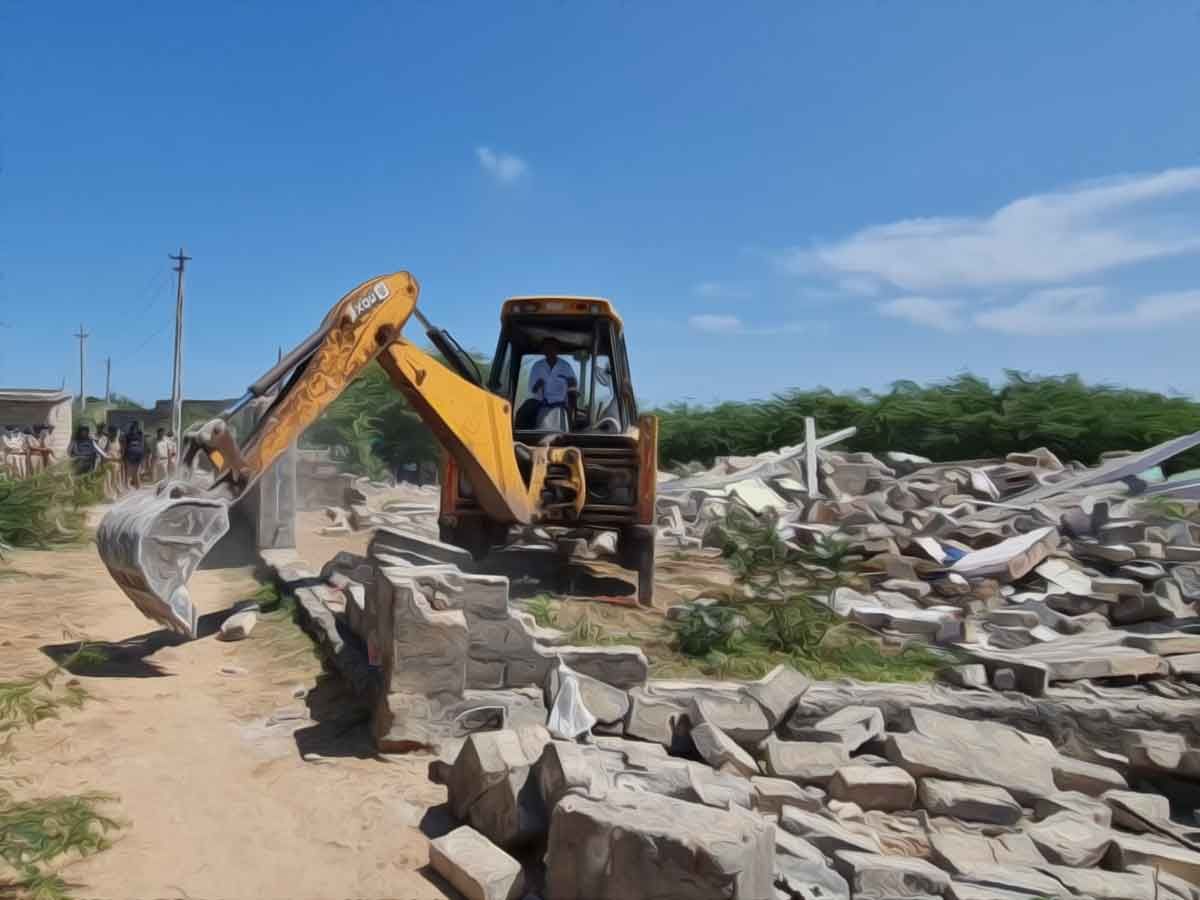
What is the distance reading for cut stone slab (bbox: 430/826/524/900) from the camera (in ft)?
10.9

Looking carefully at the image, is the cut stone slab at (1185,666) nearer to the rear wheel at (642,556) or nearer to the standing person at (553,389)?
A: the rear wheel at (642,556)

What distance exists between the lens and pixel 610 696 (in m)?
5.05

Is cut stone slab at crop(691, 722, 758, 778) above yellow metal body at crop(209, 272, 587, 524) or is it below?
below

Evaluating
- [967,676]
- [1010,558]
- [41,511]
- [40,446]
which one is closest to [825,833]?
[967,676]

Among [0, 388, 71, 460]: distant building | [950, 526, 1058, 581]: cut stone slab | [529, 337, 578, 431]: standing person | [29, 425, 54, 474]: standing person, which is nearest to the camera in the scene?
[529, 337, 578, 431]: standing person

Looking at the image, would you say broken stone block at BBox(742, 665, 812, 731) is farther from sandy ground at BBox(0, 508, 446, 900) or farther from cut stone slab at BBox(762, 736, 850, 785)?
sandy ground at BBox(0, 508, 446, 900)

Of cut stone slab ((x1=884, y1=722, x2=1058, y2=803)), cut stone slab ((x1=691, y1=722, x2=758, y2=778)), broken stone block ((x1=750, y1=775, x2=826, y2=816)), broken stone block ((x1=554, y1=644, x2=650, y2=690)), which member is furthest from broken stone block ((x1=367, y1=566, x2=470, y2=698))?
cut stone slab ((x1=884, y1=722, x2=1058, y2=803))

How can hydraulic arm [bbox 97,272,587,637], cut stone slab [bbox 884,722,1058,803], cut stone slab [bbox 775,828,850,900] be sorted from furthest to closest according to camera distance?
hydraulic arm [bbox 97,272,587,637] < cut stone slab [bbox 884,722,1058,803] < cut stone slab [bbox 775,828,850,900]

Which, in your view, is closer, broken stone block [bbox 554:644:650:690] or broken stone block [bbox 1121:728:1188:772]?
broken stone block [bbox 554:644:650:690]

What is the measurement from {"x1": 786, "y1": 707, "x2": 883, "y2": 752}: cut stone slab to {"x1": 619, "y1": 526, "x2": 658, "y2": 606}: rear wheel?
106 inches

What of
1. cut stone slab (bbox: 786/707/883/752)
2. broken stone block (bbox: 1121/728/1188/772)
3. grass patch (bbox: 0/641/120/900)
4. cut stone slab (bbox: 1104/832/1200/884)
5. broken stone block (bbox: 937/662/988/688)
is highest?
broken stone block (bbox: 937/662/988/688)

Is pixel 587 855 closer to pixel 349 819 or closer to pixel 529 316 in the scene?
pixel 349 819

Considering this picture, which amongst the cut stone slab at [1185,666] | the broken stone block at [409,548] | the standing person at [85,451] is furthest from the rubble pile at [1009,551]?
the standing person at [85,451]

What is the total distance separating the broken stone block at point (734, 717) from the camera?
16.4 feet
